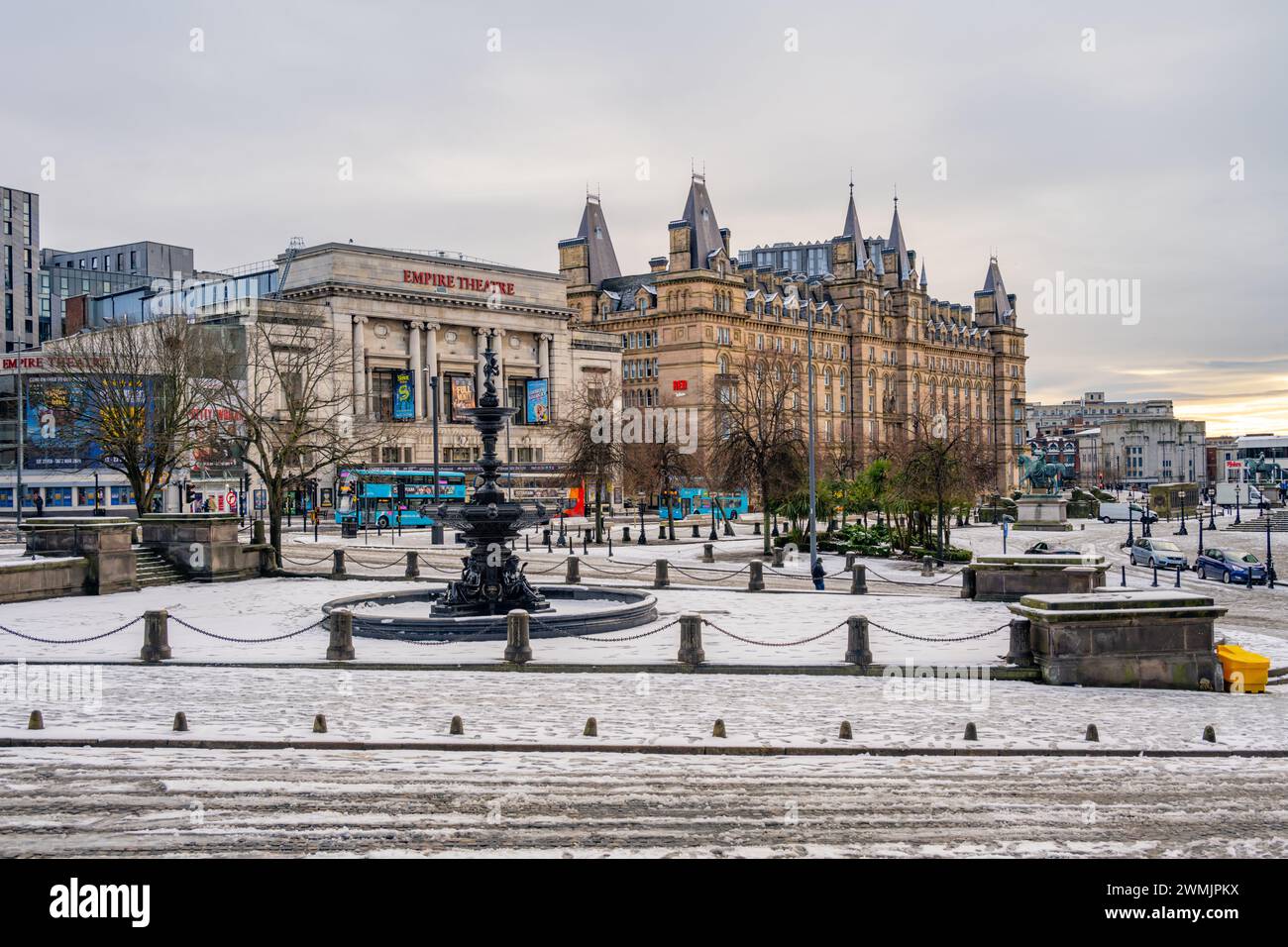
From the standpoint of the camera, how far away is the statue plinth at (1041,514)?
6412 centimetres

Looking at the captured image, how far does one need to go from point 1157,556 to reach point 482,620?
104ft

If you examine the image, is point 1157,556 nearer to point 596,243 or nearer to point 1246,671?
point 1246,671

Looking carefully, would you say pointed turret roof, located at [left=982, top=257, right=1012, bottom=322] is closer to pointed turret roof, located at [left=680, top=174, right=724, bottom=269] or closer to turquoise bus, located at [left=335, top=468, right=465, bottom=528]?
pointed turret roof, located at [left=680, top=174, right=724, bottom=269]

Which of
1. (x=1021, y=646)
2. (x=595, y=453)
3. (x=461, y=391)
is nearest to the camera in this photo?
(x=1021, y=646)

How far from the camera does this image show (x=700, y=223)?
4203 inches

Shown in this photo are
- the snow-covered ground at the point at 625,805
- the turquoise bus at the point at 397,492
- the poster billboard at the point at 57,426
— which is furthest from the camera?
the turquoise bus at the point at 397,492

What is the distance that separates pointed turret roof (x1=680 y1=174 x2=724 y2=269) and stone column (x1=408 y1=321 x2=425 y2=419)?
3143 cm

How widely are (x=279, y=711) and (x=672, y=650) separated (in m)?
7.95

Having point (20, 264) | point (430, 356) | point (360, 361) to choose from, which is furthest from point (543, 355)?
point (20, 264)

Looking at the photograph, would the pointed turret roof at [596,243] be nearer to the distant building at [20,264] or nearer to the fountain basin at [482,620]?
the distant building at [20,264]

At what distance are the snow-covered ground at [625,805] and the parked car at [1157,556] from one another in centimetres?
3224

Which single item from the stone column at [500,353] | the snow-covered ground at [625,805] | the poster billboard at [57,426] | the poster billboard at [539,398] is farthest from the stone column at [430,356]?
the snow-covered ground at [625,805]
